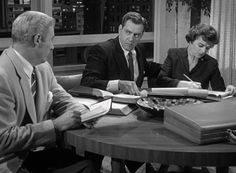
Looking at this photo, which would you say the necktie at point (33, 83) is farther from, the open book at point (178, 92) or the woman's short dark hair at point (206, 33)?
the woman's short dark hair at point (206, 33)

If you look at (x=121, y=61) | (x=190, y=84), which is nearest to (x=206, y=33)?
(x=190, y=84)

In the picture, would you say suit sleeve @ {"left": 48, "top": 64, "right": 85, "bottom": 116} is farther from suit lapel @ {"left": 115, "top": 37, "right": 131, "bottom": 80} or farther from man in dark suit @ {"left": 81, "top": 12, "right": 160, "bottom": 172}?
suit lapel @ {"left": 115, "top": 37, "right": 131, "bottom": 80}

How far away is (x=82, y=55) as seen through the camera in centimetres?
423

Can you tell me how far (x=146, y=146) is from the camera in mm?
1559

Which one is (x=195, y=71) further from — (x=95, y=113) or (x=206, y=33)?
(x=95, y=113)

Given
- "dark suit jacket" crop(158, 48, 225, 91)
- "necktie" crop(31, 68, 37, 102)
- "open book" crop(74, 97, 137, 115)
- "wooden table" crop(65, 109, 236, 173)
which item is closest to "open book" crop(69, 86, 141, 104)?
"open book" crop(74, 97, 137, 115)

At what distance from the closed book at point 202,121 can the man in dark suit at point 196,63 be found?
1.05 metres

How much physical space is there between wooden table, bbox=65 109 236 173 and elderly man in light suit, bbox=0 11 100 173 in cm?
12

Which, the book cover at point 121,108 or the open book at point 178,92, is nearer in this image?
the book cover at point 121,108

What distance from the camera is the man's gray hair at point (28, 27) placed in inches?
66.7

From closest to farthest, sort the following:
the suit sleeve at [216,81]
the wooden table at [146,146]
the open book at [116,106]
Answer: the wooden table at [146,146] < the open book at [116,106] < the suit sleeve at [216,81]

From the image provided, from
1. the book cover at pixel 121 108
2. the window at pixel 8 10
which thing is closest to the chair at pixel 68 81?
the book cover at pixel 121 108

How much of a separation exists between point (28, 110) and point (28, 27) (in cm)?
35

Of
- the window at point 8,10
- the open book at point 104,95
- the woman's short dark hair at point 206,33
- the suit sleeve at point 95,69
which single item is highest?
the window at point 8,10
